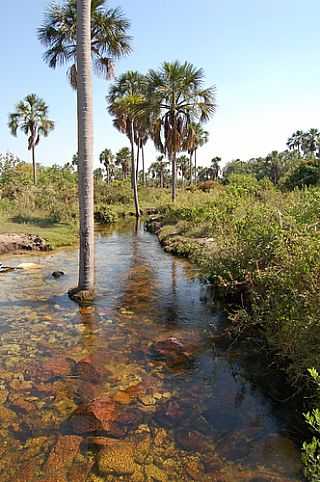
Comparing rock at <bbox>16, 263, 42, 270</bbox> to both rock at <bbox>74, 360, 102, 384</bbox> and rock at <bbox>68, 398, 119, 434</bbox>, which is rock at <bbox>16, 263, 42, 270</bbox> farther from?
rock at <bbox>68, 398, 119, 434</bbox>

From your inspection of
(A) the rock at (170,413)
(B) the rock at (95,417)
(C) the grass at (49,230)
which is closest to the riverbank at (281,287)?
(A) the rock at (170,413)

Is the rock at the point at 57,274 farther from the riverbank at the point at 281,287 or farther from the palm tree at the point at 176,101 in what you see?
the palm tree at the point at 176,101

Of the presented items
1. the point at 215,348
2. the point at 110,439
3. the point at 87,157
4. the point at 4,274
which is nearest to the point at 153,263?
the point at 4,274

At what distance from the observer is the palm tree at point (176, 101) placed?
20.2 meters

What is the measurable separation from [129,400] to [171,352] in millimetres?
1433

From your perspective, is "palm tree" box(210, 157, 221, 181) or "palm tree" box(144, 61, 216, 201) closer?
"palm tree" box(144, 61, 216, 201)

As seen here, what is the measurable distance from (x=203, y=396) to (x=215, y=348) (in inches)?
56.9

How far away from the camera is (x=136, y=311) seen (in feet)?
25.5

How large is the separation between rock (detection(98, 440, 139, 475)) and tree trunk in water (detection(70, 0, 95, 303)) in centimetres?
467

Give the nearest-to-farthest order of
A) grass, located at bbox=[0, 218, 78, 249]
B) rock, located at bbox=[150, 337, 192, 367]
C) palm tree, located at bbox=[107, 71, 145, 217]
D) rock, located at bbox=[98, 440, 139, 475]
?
1. rock, located at bbox=[98, 440, 139, 475]
2. rock, located at bbox=[150, 337, 192, 367]
3. grass, located at bbox=[0, 218, 78, 249]
4. palm tree, located at bbox=[107, 71, 145, 217]

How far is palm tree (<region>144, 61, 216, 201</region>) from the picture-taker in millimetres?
20219

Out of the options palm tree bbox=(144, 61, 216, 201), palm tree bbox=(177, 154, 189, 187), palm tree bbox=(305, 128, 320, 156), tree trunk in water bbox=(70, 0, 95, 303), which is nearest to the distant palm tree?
palm tree bbox=(177, 154, 189, 187)

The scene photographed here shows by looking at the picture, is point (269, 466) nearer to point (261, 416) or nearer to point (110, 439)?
point (261, 416)

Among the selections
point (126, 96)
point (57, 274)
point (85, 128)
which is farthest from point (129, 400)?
point (126, 96)
